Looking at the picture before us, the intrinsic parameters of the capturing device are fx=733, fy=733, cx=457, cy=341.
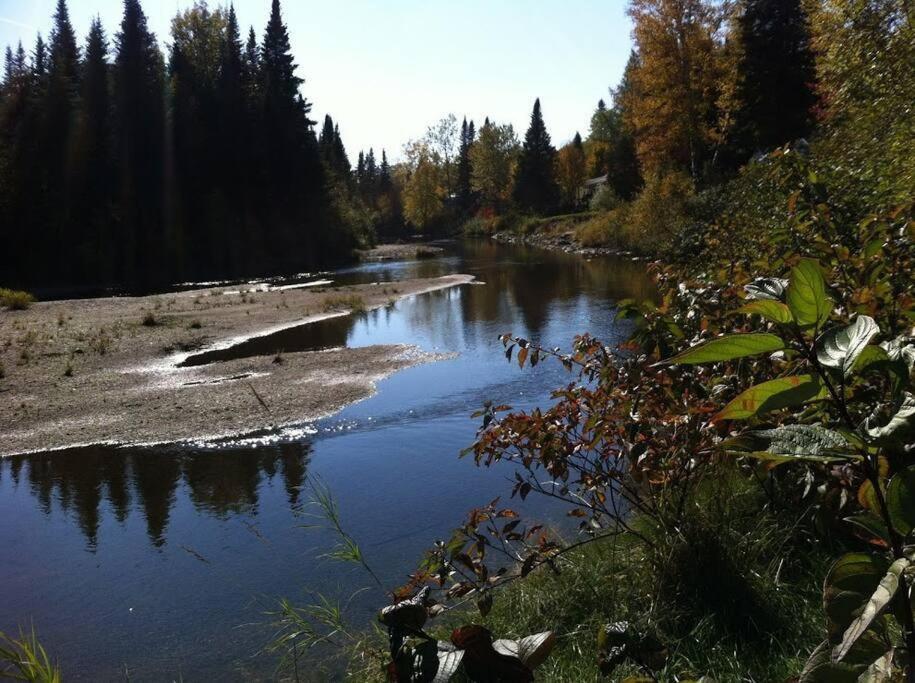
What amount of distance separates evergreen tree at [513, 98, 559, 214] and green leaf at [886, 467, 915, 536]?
69598 millimetres

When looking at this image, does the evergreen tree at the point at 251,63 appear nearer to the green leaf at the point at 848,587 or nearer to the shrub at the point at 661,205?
the shrub at the point at 661,205

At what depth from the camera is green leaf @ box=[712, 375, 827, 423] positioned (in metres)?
0.85

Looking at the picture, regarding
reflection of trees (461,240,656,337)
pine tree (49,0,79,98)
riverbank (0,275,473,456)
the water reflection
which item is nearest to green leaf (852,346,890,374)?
Result: riverbank (0,275,473,456)

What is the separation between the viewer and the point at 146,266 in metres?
39.7

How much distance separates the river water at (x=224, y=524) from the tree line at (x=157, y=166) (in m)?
28.5

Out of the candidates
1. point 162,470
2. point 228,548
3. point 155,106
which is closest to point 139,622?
point 228,548

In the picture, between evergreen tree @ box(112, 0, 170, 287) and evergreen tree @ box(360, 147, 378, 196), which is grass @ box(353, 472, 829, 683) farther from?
evergreen tree @ box(360, 147, 378, 196)

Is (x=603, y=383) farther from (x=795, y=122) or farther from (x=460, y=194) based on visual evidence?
(x=460, y=194)

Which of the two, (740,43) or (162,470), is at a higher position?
(740,43)

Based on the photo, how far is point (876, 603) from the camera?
0.78m

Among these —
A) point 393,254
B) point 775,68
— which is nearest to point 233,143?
point 393,254

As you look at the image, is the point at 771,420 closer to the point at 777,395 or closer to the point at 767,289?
the point at 767,289

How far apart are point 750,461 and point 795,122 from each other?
104 feet

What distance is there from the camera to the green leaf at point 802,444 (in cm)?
84
